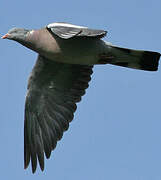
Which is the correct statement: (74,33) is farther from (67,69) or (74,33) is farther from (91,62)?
(67,69)

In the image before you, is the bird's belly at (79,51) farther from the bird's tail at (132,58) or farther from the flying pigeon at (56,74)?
the bird's tail at (132,58)

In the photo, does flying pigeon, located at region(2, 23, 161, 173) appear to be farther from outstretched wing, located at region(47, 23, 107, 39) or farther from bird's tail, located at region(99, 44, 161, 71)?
outstretched wing, located at region(47, 23, 107, 39)

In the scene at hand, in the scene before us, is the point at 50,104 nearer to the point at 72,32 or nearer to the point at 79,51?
the point at 79,51

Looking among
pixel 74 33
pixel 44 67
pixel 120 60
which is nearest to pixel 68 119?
pixel 44 67

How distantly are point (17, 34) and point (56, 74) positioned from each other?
1.36 metres

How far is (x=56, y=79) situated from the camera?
37.1ft

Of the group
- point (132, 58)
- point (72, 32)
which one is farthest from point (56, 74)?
point (72, 32)

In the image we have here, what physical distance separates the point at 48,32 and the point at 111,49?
1109 mm

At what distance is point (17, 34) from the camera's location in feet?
33.6

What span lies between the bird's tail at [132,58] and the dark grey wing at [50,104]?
3.69 ft

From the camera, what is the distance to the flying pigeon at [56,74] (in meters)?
9.75

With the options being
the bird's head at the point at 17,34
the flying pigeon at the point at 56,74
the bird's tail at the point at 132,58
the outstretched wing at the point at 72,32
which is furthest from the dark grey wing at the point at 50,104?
the outstretched wing at the point at 72,32

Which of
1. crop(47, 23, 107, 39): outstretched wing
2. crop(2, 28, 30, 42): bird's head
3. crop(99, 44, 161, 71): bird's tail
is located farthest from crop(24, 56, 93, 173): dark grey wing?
crop(47, 23, 107, 39): outstretched wing

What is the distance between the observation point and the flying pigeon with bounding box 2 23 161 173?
→ 9.75m
